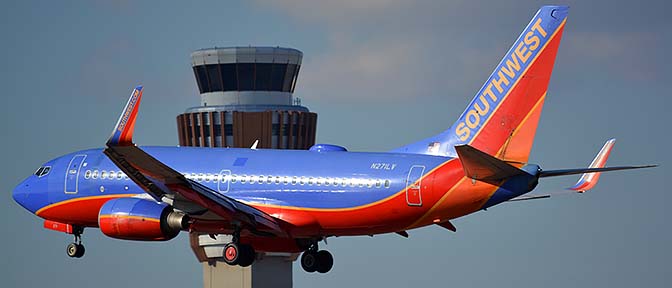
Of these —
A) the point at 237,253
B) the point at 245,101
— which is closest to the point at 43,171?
the point at 237,253

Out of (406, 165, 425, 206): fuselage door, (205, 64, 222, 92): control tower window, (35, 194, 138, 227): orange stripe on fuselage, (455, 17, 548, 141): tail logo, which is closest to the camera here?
(406, 165, 425, 206): fuselage door

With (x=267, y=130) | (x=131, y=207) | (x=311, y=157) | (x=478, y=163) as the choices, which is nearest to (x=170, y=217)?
(x=131, y=207)

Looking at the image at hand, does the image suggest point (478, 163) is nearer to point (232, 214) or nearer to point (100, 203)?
point (232, 214)

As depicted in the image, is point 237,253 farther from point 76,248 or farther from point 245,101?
point 245,101

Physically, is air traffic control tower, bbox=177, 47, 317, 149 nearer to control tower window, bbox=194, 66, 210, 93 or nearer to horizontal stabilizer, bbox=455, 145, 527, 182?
control tower window, bbox=194, 66, 210, 93

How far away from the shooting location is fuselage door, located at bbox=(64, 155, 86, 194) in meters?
80.4

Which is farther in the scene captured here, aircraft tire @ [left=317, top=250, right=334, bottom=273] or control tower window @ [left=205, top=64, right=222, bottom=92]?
control tower window @ [left=205, top=64, right=222, bottom=92]

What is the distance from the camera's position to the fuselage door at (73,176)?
264 feet

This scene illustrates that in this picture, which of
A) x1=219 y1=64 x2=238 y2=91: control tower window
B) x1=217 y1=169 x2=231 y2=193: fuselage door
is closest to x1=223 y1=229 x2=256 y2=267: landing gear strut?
x1=217 y1=169 x2=231 y2=193: fuselage door

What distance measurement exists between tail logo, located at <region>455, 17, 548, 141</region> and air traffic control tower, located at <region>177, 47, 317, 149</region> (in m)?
99.0

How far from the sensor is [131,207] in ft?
249

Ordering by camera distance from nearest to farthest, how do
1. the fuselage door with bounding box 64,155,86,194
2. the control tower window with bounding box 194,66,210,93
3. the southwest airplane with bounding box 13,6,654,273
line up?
1. the southwest airplane with bounding box 13,6,654,273
2. the fuselage door with bounding box 64,155,86,194
3. the control tower window with bounding box 194,66,210,93

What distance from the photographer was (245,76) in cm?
17688

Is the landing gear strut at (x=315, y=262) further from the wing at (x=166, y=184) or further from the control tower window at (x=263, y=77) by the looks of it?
the control tower window at (x=263, y=77)
